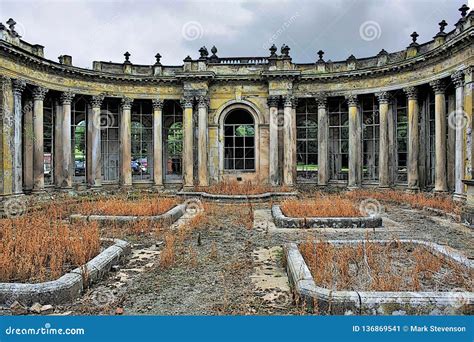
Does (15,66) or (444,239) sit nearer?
(444,239)

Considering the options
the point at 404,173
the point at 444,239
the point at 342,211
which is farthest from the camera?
the point at 404,173

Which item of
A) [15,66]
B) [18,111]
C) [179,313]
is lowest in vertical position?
[179,313]

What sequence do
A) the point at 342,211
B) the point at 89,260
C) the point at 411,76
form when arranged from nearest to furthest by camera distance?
the point at 89,260
the point at 342,211
the point at 411,76

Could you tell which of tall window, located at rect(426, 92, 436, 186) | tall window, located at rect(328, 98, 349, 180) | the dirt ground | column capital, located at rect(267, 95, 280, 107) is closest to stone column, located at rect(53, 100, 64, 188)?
the dirt ground

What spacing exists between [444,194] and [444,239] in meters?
7.63

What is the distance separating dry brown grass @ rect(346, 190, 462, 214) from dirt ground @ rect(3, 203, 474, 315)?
1.64 meters

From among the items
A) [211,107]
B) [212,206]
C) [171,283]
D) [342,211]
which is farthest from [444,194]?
Result: [171,283]

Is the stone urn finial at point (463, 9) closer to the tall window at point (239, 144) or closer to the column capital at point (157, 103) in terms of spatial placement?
the tall window at point (239, 144)

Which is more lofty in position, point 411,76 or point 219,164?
point 411,76

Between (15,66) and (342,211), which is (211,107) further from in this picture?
(342,211)

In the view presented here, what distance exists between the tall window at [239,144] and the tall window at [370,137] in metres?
6.47

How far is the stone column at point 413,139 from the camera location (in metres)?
17.8

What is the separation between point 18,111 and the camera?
49.3ft

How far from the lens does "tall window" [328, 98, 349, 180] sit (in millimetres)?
21891
